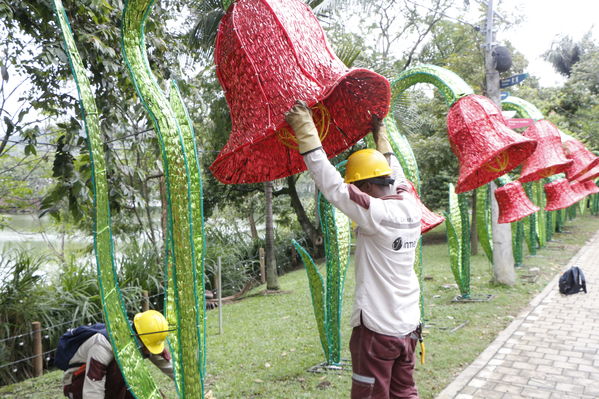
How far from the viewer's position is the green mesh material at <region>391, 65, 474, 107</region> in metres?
4.10

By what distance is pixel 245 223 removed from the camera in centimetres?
1788

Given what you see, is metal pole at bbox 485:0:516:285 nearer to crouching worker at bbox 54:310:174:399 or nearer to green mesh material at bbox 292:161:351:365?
green mesh material at bbox 292:161:351:365

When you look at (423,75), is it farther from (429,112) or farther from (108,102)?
(429,112)

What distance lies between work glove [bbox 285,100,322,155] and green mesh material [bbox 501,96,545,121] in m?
6.93

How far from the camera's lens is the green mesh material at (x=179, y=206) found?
234 cm

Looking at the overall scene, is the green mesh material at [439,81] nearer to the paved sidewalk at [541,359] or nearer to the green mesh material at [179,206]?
the paved sidewalk at [541,359]

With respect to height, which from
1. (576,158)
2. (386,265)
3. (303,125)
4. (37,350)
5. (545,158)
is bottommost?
(37,350)

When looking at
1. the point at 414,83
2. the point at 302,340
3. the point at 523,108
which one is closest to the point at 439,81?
the point at 414,83

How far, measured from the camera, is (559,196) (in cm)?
995

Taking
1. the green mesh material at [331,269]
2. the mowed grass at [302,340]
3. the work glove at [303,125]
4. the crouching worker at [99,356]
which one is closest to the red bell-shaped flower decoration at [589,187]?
the mowed grass at [302,340]

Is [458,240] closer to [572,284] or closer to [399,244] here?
[572,284]

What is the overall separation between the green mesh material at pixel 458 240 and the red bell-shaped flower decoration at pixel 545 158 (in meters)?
0.98

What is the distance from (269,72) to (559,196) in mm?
9650

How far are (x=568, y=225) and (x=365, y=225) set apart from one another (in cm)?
1881
